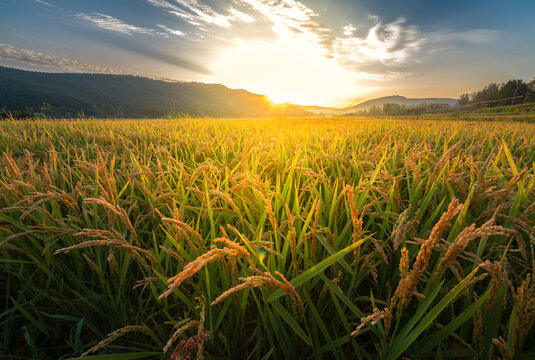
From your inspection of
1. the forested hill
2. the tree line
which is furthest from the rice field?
the forested hill

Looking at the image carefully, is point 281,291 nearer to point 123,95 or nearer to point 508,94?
point 508,94

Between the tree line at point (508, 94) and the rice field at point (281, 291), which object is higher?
the tree line at point (508, 94)

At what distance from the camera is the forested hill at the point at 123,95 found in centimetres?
10650

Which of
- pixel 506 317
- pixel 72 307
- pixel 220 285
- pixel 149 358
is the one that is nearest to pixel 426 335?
pixel 506 317

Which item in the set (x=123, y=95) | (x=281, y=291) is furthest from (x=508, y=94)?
(x=123, y=95)

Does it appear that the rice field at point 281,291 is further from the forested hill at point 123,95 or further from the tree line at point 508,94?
the forested hill at point 123,95

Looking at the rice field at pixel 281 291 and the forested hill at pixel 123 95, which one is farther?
the forested hill at pixel 123 95

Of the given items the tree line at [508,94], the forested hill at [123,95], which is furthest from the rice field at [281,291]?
the forested hill at [123,95]

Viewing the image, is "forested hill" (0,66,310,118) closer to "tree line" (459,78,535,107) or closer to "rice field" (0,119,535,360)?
"tree line" (459,78,535,107)

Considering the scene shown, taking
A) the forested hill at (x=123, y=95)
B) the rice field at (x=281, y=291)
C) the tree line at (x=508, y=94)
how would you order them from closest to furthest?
the rice field at (x=281, y=291) → the tree line at (x=508, y=94) → the forested hill at (x=123, y=95)

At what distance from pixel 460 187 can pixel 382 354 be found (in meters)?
1.07

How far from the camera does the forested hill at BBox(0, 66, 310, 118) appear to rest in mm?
106500

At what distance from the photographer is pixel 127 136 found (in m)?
→ 4.06

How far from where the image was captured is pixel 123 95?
151000 mm
